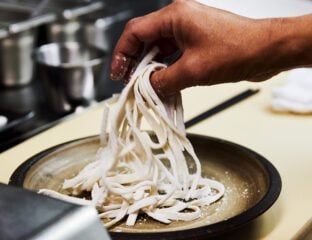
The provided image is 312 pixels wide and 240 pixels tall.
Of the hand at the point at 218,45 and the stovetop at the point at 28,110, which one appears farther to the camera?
the stovetop at the point at 28,110

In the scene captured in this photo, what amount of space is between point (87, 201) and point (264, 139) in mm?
584

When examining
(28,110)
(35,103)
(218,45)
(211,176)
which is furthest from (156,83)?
(35,103)

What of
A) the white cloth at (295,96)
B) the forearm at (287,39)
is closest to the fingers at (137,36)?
the forearm at (287,39)

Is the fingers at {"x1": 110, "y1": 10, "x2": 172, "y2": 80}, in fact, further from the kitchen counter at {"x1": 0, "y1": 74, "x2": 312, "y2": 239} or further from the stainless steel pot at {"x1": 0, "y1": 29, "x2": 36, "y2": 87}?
the stainless steel pot at {"x1": 0, "y1": 29, "x2": 36, "y2": 87}

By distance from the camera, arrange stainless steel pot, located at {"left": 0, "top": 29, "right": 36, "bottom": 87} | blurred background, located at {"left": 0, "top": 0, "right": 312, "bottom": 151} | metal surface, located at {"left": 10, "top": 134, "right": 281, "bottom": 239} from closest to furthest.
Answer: metal surface, located at {"left": 10, "top": 134, "right": 281, "bottom": 239}, blurred background, located at {"left": 0, "top": 0, "right": 312, "bottom": 151}, stainless steel pot, located at {"left": 0, "top": 29, "right": 36, "bottom": 87}

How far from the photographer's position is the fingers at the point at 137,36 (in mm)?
1320

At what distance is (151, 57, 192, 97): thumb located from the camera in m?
1.27

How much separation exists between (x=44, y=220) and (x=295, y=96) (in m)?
1.14

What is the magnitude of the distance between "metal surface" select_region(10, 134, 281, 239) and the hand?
21cm

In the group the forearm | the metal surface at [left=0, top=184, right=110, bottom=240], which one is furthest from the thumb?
the metal surface at [left=0, top=184, right=110, bottom=240]

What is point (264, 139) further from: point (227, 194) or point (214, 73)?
point (214, 73)

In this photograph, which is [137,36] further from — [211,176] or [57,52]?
[57,52]

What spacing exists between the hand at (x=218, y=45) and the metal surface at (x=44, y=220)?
0.45 metres

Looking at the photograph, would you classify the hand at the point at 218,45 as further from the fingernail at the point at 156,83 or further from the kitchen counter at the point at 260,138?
the kitchen counter at the point at 260,138
